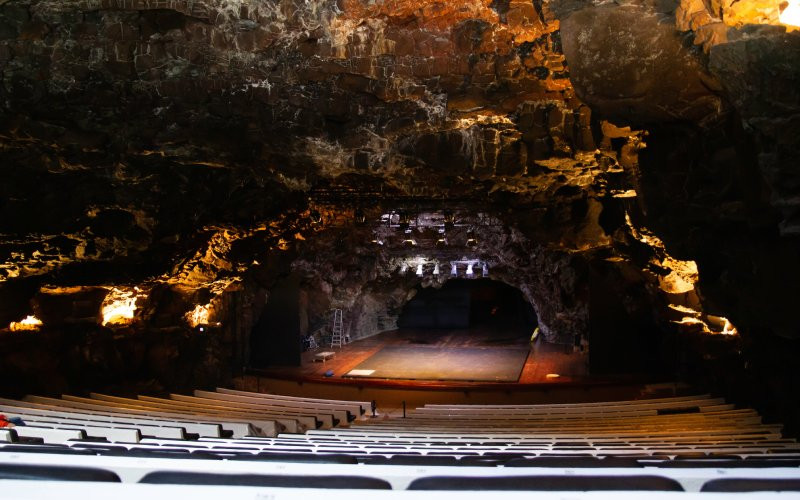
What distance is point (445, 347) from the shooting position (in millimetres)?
26875

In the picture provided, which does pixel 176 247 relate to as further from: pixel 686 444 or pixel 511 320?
pixel 511 320

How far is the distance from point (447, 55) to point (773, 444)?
675cm

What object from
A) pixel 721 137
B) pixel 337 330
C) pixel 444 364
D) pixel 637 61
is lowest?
pixel 444 364

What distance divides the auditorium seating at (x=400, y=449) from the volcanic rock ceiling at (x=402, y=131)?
85.8 inches

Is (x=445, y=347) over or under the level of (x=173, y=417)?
under

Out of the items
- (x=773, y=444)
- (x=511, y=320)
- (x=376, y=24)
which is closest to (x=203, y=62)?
(x=376, y=24)

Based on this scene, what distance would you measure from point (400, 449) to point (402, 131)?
641 cm

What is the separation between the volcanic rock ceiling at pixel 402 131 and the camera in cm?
621

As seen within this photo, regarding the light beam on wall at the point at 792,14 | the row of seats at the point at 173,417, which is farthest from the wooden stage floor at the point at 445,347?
the light beam on wall at the point at 792,14

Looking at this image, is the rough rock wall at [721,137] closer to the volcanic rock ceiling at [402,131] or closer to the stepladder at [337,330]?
the volcanic rock ceiling at [402,131]

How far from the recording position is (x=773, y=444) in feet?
24.2

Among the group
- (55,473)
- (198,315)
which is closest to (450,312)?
(198,315)

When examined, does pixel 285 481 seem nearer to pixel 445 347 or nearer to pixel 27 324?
pixel 27 324

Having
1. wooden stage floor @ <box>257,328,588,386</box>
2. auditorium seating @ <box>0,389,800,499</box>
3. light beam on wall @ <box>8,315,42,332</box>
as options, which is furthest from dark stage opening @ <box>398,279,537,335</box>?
light beam on wall @ <box>8,315,42,332</box>
